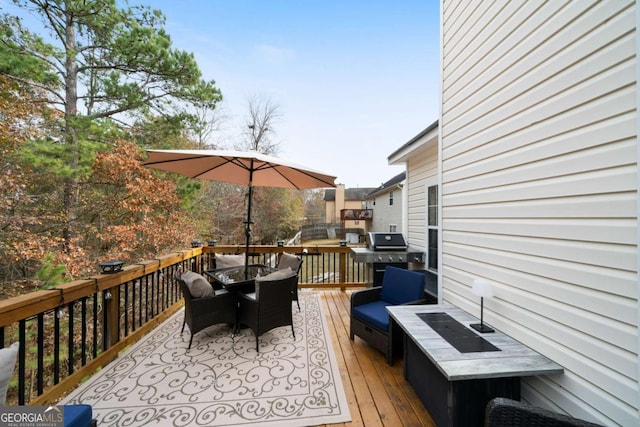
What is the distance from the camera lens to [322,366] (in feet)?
8.31

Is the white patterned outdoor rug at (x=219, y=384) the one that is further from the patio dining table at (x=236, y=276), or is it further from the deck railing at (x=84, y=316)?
the patio dining table at (x=236, y=276)

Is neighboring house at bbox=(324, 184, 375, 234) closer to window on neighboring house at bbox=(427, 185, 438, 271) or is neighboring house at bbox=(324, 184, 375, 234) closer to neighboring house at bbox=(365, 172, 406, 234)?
neighboring house at bbox=(365, 172, 406, 234)

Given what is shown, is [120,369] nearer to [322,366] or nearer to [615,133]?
[322,366]

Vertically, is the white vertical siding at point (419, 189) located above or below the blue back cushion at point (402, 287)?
above

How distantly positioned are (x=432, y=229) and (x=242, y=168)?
3589mm

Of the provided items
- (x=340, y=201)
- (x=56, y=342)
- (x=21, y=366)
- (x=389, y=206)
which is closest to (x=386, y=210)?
(x=389, y=206)

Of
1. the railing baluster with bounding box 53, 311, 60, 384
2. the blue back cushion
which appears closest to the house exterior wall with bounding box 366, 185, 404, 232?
the blue back cushion

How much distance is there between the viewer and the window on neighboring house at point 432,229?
4320 mm

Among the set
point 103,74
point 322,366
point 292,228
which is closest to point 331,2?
point 103,74

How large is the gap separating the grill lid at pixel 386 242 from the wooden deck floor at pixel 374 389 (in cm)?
181

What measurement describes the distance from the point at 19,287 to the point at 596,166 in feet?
26.5

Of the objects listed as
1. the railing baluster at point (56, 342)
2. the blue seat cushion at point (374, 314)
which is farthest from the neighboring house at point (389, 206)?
the railing baluster at point (56, 342)

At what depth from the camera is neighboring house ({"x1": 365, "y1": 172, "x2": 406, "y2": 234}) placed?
1068cm

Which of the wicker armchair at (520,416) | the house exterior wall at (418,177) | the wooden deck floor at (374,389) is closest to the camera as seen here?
the wicker armchair at (520,416)
